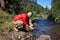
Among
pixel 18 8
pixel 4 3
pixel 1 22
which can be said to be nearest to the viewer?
pixel 1 22

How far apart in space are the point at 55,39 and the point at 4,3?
540 centimetres

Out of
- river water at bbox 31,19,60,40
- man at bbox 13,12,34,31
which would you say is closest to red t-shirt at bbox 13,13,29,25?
man at bbox 13,12,34,31

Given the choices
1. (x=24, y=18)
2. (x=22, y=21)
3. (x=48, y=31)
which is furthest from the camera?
(x=48, y=31)

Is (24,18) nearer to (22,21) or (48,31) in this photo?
(22,21)

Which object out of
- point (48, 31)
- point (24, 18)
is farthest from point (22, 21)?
point (48, 31)

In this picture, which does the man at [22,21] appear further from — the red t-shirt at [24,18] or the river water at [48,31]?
the river water at [48,31]

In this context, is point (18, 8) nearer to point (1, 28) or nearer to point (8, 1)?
point (8, 1)

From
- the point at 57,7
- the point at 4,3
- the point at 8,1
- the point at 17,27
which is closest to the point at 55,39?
the point at 17,27

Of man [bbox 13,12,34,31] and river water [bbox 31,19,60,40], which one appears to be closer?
man [bbox 13,12,34,31]

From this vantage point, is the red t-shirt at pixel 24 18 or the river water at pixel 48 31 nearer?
the red t-shirt at pixel 24 18

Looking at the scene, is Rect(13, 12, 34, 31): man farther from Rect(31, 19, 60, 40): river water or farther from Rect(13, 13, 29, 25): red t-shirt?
Rect(31, 19, 60, 40): river water

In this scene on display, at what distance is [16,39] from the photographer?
8.27 metres

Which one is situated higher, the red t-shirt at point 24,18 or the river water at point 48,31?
the red t-shirt at point 24,18

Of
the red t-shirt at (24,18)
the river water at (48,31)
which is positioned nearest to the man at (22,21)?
the red t-shirt at (24,18)
